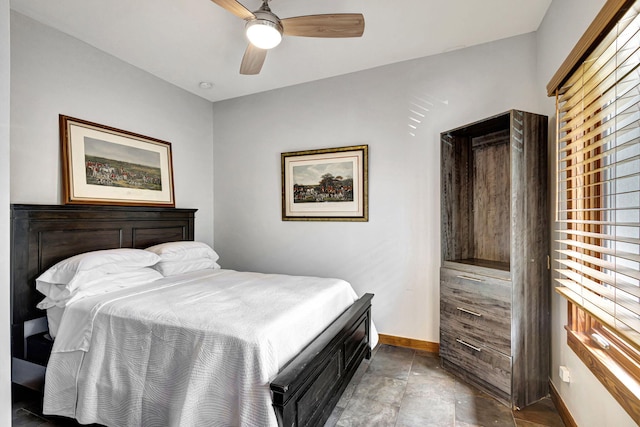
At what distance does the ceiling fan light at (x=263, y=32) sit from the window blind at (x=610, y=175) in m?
1.68

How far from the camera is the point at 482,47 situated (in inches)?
108

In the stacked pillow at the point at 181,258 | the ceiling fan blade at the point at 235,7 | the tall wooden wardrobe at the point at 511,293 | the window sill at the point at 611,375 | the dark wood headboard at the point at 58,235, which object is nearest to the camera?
the window sill at the point at 611,375

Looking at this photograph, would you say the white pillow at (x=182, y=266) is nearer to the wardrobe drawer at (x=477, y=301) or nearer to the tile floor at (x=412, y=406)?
the tile floor at (x=412, y=406)

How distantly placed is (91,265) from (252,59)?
1.91m

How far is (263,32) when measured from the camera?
196 cm

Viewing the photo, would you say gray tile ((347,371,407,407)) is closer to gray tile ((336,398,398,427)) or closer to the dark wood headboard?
→ gray tile ((336,398,398,427))

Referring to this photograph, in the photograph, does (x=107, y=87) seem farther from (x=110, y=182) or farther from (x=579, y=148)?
(x=579, y=148)

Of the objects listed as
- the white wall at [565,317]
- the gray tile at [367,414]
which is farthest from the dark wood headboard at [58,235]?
the white wall at [565,317]

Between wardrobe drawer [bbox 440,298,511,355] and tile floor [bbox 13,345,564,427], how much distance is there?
37 cm

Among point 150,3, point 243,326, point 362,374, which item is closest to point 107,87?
point 150,3

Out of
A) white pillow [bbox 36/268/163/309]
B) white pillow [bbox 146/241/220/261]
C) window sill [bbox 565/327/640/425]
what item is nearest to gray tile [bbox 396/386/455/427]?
window sill [bbox 565/327/640/425]

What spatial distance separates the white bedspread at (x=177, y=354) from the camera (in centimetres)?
145

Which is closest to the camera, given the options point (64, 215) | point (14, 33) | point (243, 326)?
point (243, 326)

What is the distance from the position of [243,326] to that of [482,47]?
2.94 metres
